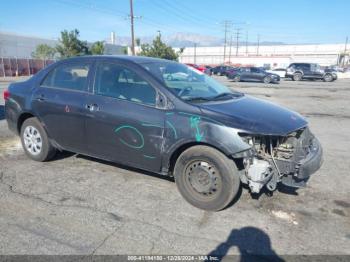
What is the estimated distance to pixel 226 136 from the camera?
3486 millimetres

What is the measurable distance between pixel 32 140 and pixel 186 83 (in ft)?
8.77

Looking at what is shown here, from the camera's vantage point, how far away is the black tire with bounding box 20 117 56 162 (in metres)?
5.04

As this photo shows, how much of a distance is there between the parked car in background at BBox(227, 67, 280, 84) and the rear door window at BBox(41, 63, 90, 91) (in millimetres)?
27125

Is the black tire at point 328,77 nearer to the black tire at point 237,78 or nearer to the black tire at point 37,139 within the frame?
the black tire at point 237,78

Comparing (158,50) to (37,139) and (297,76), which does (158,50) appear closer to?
(297,76)

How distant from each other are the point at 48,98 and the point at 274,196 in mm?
3481

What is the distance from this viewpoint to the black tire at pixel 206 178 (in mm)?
3570

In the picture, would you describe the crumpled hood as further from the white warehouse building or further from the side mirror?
the white warehouse building

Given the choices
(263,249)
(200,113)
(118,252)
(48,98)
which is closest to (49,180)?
(48,98)

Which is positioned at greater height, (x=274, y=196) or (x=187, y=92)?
(x=187, y=92)

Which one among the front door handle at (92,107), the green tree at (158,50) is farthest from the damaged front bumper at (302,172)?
the green tree at (158,50)

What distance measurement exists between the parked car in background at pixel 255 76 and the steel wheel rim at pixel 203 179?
90.7 feet

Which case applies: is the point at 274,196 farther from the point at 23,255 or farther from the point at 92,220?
the point at 23,255

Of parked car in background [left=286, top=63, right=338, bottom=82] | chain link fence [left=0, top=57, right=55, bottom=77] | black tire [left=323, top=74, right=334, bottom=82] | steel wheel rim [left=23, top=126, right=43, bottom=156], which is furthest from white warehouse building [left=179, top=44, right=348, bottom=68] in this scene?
steel wheel rim [left=23, top=126, right=43, bottom=156]
